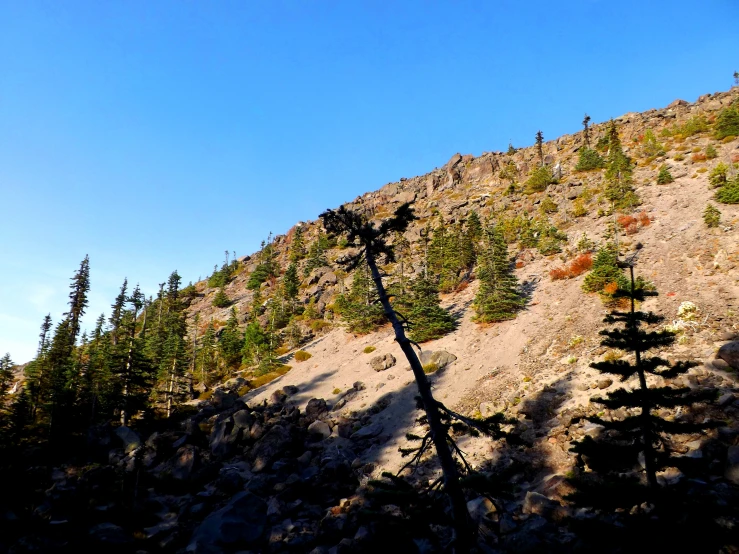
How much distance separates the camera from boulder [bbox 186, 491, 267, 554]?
15.8 meters

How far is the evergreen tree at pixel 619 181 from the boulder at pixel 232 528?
180 ft

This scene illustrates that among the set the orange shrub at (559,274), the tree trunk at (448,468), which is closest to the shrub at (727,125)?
the orange shrub at (559,274)

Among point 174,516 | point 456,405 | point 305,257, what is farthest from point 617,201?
point 305,257

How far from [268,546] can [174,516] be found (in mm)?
7962

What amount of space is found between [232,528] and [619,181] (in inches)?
2706

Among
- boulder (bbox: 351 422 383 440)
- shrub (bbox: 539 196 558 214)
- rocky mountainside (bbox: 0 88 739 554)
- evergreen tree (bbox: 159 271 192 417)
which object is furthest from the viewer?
shrub (bbox: 539 196 558 214)

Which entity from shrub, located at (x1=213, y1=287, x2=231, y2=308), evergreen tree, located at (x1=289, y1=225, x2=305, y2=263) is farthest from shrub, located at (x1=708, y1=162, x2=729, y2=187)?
shrub, located at (x1=213, y1=287, x2=231, y2=308)

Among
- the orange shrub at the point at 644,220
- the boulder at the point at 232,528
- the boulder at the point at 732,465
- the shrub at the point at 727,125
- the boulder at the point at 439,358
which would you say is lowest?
the boulder at the point at 232,528

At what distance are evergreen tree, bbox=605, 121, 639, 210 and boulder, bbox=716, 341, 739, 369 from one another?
38.2 m

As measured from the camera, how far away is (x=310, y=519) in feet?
59.0

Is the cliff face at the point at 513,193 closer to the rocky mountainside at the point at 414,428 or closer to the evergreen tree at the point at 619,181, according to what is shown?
the evergreen tree at the point at 619,181

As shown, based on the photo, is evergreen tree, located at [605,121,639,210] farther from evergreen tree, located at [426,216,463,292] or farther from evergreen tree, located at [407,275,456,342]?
evergreen tree, located at [407,275,456,342]

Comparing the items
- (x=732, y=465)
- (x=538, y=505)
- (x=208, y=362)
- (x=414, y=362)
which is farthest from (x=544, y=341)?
(x=208, y=362)

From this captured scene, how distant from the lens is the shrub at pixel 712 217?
36.2m
